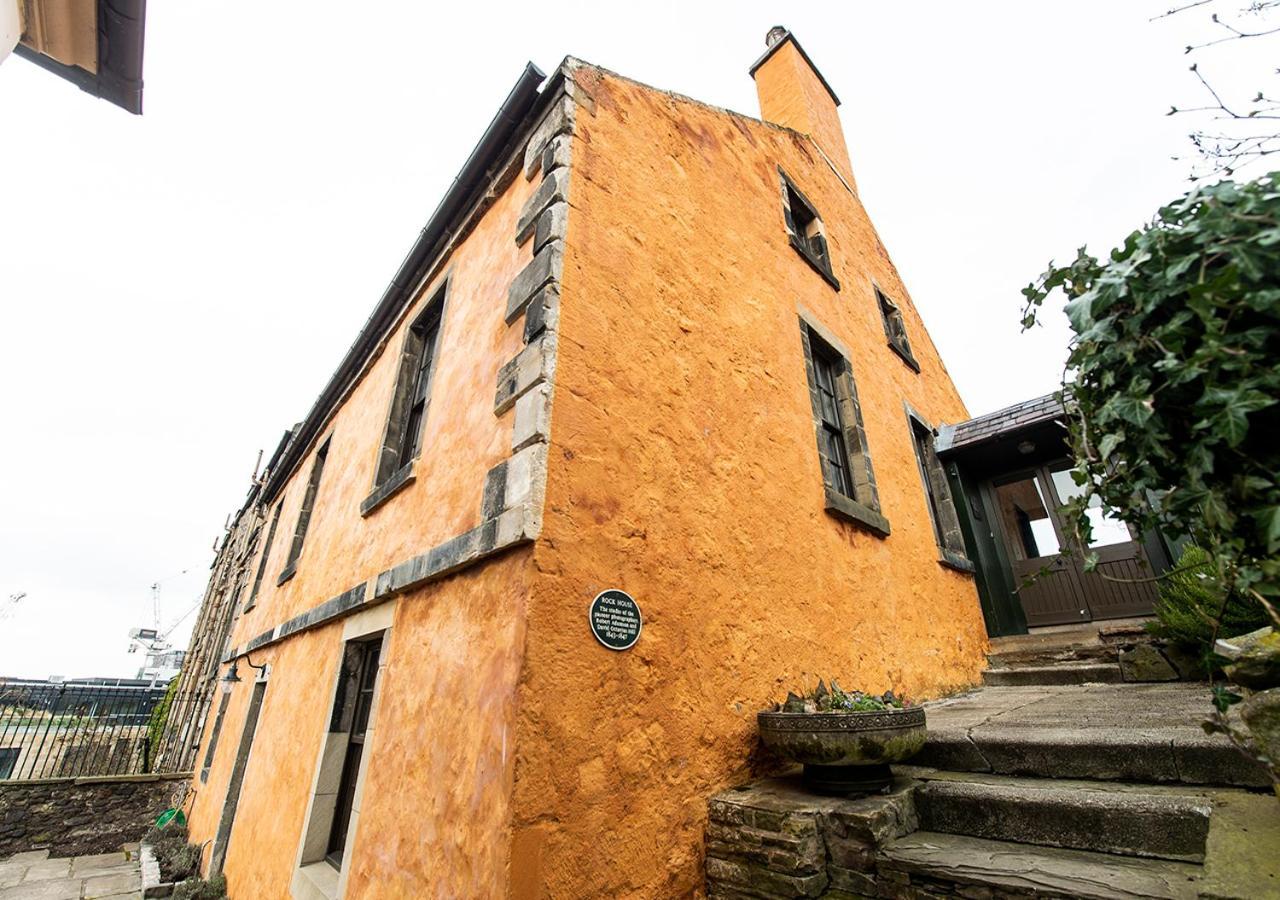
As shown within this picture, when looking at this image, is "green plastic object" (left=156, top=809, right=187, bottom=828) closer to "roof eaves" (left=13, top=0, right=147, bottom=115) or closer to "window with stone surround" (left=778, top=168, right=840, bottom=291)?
"roof eaves" (left=13, top=0, right=147, bottom=115)

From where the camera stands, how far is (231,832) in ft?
20.2

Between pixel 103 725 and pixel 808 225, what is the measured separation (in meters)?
18.2

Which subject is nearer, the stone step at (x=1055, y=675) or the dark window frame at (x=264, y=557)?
the stone step at (x=1055, y=675)

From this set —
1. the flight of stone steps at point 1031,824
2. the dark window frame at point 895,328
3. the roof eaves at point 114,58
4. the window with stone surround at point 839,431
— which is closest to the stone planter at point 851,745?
the flight of stone steps at point 1031,824

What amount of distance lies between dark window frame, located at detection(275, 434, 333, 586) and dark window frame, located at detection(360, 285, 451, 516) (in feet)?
8.86

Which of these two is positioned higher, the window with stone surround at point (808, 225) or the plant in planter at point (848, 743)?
the window with stone surround at point (808, 225)

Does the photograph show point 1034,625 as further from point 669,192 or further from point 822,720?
point 669,192

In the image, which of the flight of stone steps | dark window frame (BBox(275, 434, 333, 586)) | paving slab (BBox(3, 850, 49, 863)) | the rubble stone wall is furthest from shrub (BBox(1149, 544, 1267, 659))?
paving slab (BBox(3, 850, 49, 863))

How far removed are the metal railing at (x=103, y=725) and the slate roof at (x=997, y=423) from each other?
14.4 metres

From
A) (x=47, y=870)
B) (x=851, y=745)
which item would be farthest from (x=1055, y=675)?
(x=47, y=870)

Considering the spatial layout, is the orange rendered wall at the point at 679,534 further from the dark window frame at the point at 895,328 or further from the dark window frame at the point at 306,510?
the dark window frame at the point at 306,510

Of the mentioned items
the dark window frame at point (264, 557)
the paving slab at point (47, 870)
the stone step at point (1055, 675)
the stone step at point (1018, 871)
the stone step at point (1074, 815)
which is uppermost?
the dark window frame at point (264, 557)

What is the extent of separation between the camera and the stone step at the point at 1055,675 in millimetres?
5195

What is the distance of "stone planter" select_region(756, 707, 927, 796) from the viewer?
8.95 ft
